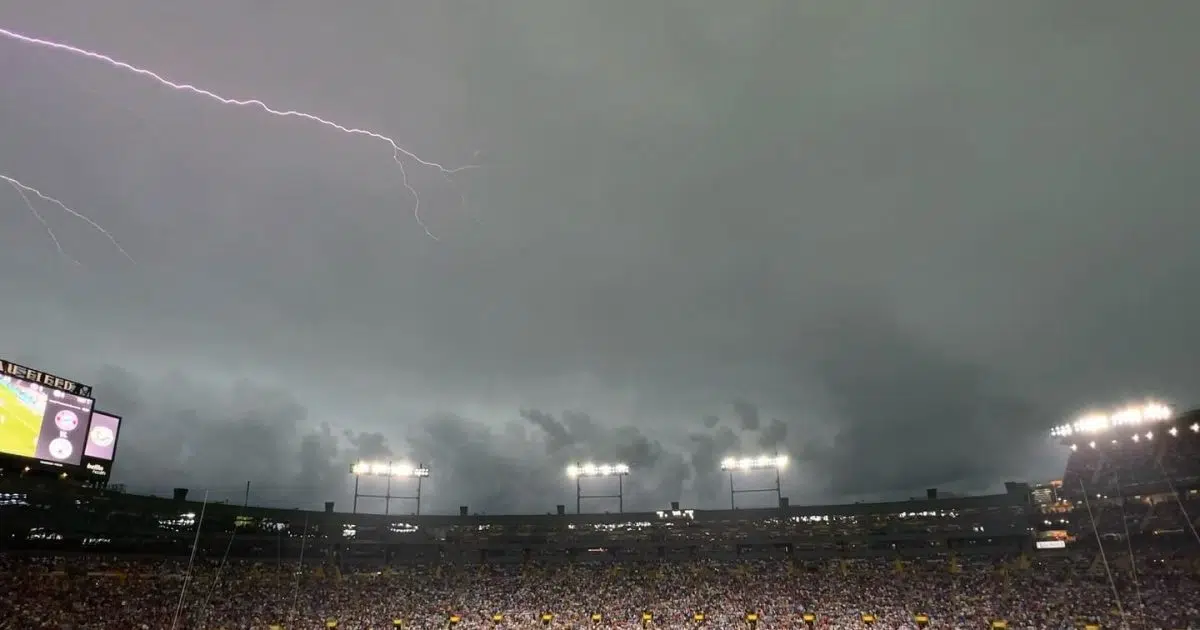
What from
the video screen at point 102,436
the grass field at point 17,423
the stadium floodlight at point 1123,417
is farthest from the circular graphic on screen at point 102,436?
the stadium floodlight at point 1123,417

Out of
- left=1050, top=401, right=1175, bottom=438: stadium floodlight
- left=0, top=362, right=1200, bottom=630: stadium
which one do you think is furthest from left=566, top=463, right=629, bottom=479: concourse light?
left=1050, top=401, right=1175, bottom=438: stadium floodlight

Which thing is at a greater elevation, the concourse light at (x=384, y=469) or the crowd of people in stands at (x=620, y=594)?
the concourse light at (x=384, y=469)

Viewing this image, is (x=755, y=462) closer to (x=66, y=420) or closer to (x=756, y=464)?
(x=756, y=464)

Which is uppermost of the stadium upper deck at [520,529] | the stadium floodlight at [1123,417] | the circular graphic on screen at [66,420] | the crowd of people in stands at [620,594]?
the stadium floodlight at [1123,417]

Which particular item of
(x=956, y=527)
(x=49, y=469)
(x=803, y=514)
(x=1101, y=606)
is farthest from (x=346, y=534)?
(x=1101, y=606)

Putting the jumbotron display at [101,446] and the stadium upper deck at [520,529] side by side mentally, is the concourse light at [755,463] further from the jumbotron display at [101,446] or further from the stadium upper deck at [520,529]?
the jumbotron display at [101,446]

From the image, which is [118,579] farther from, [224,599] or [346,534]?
[346,534]

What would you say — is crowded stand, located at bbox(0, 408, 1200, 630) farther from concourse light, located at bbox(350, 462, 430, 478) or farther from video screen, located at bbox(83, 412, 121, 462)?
video screen, located at bbox(83, 412, 121, 462)
